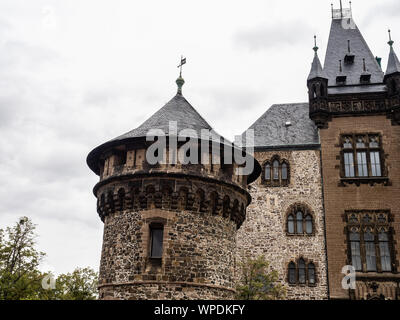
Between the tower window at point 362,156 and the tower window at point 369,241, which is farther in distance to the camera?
the tower window at point 362,156

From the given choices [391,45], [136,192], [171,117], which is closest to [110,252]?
[136,192]

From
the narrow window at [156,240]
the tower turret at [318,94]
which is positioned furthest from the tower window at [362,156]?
the narrow window at [156,240]

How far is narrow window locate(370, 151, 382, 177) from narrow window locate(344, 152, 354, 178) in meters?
1.09

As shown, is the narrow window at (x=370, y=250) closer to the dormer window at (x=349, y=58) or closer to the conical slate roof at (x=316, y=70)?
the conical slate roof at (x=316, y=70)

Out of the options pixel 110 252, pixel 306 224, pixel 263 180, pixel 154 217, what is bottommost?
pixel 110 252

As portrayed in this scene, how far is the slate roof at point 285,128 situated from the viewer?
89.4ft

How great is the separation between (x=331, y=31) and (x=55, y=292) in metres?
26.2

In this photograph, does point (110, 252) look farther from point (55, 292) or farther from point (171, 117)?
point (55, 292)

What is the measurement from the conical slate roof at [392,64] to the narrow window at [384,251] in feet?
30.6

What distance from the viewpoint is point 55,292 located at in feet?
96.8

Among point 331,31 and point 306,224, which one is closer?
point 306,224

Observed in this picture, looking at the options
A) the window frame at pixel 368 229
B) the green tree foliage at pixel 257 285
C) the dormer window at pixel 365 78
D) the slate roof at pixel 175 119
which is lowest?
the green tree foliage at pixel 257 285

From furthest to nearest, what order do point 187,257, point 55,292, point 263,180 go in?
1. point 55,292
2. point 263,180
3. point 187,257

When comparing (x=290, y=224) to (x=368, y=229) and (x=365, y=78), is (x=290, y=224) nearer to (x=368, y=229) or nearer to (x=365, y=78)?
(x=368, y=229)
